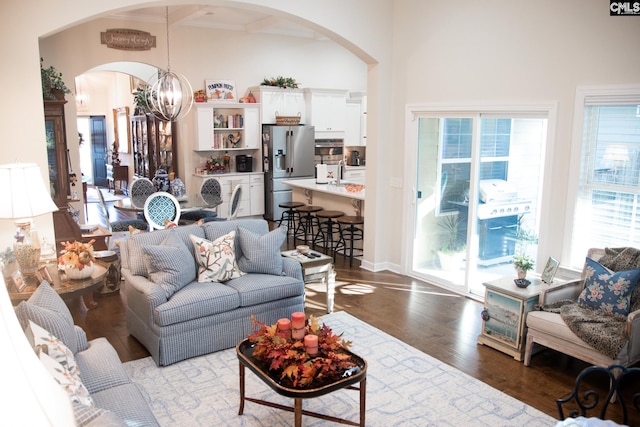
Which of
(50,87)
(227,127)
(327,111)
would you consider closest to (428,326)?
(50,87)

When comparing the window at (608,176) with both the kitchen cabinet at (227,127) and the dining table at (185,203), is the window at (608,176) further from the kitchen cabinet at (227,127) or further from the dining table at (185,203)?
the kitchen cabinet at (227,127)

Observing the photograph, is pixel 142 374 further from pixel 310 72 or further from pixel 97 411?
pixel 310 72

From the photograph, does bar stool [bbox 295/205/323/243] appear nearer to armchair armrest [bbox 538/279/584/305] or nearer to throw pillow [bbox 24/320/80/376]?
armchair armrest [bbox 538/279/584/305]

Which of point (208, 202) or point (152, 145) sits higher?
point (152, 145)

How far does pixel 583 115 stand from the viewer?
4574mm

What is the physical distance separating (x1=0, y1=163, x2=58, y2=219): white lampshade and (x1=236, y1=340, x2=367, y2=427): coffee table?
2013 mm

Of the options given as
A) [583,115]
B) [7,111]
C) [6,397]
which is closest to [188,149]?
[7,111]

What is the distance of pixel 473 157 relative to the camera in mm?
5727

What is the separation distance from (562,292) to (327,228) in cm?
395

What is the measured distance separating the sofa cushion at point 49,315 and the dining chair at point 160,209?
310cm

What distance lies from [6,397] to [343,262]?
683 cm

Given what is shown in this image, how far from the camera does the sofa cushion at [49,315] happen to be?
2854 millimetres

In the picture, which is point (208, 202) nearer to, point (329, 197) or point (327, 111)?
point (329, 197)

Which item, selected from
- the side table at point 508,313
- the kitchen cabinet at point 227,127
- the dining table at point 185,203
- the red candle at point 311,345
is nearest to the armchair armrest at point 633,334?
the side table at point 508,313
